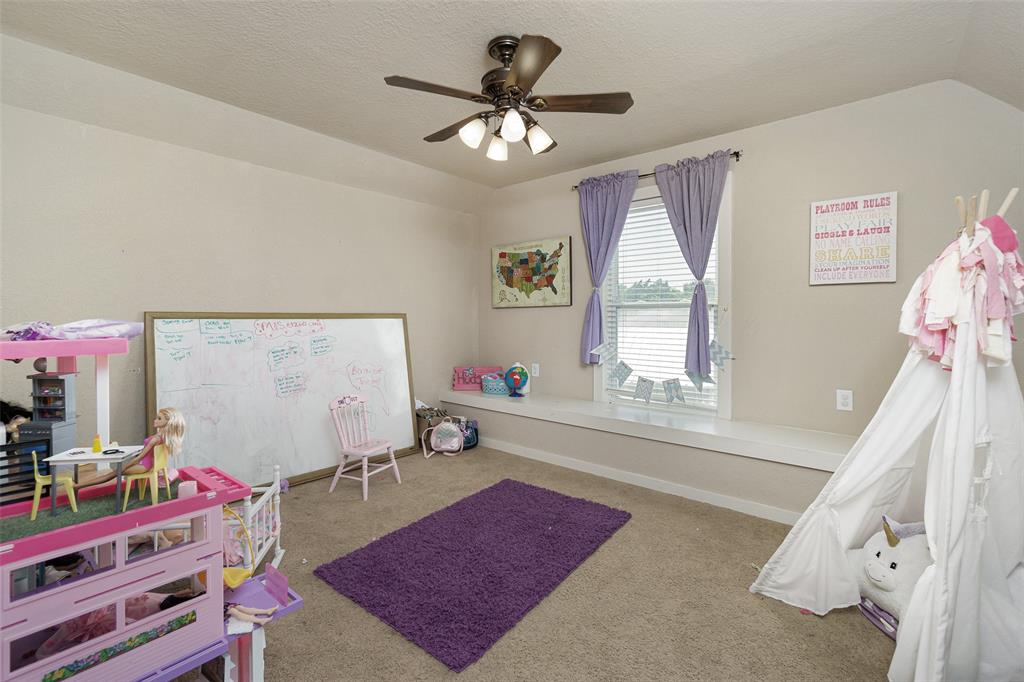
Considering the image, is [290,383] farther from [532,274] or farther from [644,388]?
[644,388]

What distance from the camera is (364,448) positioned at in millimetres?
3078

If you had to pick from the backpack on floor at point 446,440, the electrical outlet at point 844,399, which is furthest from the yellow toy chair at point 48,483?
the electrical outlet at point 844,399

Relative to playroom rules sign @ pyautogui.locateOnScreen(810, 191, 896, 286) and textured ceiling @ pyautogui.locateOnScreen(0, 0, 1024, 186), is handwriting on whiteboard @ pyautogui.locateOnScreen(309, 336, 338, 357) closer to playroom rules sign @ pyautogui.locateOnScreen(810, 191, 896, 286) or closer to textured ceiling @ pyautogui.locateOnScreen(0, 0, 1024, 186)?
textured ceiling @ pyautogui.locateOnScreen(0, 0, 1024, 186)

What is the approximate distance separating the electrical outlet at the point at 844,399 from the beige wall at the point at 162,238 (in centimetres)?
331

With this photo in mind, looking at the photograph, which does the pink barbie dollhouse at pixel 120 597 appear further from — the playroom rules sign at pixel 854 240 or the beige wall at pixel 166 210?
the playroom rules sign at pixel 854 240

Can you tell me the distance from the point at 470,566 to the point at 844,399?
7.91 feet

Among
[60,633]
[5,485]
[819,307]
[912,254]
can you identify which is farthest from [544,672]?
[912,254]

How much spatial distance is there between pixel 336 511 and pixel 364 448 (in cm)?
44

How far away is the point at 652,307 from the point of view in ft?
11.7

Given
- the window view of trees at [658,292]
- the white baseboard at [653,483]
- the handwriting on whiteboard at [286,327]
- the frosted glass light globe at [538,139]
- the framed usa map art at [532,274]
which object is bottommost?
the white baseboard at [653,483]

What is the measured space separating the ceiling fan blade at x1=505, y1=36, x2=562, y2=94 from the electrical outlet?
8.30 ft

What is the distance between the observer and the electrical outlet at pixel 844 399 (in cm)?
270

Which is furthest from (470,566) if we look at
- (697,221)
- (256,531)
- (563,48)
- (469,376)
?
(697,221)

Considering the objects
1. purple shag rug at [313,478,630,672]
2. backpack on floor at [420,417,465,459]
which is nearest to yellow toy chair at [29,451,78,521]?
purple shag rug at [313,478,630,672]
